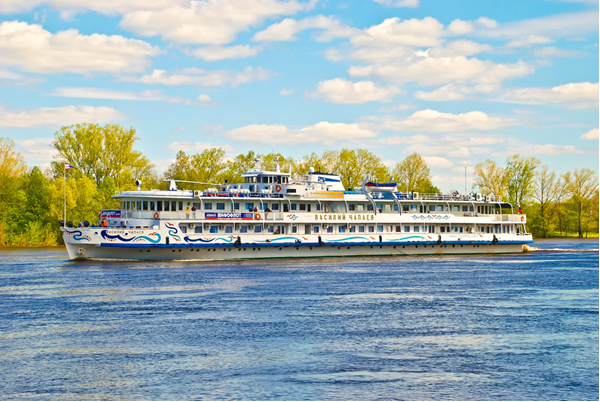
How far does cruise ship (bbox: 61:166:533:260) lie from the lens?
211 ft

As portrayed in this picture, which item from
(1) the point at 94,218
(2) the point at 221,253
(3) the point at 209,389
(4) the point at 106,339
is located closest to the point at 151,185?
(1) the point at 94,218

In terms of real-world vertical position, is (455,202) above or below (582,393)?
above

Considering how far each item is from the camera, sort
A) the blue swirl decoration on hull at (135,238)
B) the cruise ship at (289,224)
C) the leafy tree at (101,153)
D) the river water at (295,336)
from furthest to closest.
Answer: the leafy tree at (101,153) < the cruise ship at (289,224) < the blue swirl decoration on hull at (135,238) < the river water at (295,336)

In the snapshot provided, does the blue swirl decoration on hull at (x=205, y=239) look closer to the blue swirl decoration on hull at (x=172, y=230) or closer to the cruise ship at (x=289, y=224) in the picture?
the cruise ship at (x=289, y=224)

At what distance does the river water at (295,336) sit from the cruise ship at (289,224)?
31.5 ft

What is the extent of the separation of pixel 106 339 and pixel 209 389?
9.29 m

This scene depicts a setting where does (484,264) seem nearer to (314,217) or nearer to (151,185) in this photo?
(314,217)

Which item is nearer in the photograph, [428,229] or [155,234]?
[155,234]

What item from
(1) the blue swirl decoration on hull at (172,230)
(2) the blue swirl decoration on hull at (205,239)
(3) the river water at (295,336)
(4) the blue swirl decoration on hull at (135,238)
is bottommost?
(3) the river water at (295,336)

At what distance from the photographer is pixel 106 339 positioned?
2989 centimetres

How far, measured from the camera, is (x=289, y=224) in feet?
236

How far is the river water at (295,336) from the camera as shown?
22.8 m

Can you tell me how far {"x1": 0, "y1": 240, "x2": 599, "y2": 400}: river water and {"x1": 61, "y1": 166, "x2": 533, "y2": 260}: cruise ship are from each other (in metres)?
9.61

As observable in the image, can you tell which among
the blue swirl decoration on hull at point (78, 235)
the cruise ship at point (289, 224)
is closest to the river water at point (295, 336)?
the blue swirl decoration on hull at point (78, 235)
